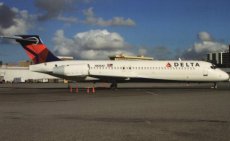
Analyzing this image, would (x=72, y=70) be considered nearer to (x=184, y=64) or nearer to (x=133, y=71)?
(x=133, y=71)

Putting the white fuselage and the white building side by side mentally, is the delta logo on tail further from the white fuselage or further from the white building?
the white building

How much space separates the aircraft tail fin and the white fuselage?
814mm

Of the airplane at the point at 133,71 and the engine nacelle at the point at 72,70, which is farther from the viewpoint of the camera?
the airplane at the point at 133,71

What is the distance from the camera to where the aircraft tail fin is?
42719 millimetres

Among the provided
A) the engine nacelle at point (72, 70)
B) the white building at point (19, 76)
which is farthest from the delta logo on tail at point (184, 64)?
the white building at point (19, 76)

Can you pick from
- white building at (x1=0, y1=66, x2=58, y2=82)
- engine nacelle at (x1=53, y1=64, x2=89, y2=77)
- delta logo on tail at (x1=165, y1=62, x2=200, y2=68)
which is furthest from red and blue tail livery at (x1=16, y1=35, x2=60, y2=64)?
white building at (x1=0, y1=66, x2=58, y2=82)

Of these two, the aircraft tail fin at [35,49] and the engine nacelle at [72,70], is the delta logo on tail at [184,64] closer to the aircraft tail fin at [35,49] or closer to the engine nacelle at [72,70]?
the engine nacelle at [72,70]

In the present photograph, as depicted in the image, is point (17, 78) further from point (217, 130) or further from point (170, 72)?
point (217, 130)

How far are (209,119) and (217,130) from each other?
2.54 metres

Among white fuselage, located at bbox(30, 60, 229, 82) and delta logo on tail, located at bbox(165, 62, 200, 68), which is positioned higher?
delta logo on tail, located at bbox(165, 62, 200, 68)

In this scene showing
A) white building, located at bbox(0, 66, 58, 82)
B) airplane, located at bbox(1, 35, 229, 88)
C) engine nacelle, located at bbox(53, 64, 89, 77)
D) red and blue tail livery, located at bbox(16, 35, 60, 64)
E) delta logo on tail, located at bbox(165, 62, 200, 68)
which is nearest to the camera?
engine nacelle, located at bbox(53, 64, 89, 77)

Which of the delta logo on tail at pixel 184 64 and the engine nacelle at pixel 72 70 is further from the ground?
the delta logo on tail at pixel 184 64

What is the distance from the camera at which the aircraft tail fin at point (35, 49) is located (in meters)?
42.7

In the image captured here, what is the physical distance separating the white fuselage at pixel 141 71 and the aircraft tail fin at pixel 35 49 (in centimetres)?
81
